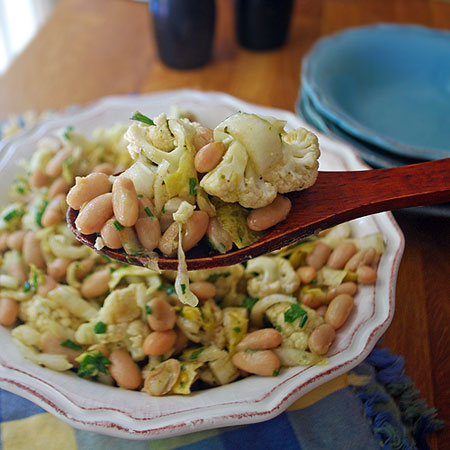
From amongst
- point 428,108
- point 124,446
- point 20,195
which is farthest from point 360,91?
point 124,446

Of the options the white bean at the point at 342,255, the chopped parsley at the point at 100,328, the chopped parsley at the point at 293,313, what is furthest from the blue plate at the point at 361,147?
the chopped parsley at the point at 100,328

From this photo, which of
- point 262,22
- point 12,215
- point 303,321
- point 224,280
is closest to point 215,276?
point 224,280

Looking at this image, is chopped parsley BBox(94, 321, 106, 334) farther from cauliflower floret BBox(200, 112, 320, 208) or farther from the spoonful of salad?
cauliflower floret BBox(200, 112, 320, 208)

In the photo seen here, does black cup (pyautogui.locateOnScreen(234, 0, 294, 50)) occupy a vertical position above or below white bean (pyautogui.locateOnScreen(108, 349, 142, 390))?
above

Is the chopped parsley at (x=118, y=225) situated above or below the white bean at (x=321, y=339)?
above

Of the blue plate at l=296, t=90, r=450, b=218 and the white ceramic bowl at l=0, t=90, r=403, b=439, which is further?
the blue plate at l=296, t=90, r=450, b=218

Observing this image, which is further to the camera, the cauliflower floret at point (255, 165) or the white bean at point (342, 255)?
the white bean at point (342, 255)

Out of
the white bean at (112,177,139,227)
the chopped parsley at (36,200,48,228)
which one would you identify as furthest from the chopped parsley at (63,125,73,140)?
the white bean at (112,177,139,227)

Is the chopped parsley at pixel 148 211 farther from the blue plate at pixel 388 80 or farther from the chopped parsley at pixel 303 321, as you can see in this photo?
the blue plate at pixel 388 80
